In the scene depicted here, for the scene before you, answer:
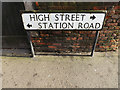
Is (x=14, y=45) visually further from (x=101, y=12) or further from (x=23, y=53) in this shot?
(x=101, y=12)

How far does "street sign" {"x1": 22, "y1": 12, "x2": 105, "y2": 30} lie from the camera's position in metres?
1.83

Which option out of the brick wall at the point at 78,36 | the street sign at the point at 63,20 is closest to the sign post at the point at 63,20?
the street sign at the point at 63,20

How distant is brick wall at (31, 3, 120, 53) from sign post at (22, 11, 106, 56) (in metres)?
0.21

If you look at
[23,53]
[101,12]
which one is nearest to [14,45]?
[23,53]

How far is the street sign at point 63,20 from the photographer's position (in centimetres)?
183

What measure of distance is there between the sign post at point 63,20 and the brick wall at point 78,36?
0.70ft

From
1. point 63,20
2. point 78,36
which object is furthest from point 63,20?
point 78,36

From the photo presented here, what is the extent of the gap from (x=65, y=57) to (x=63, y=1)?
1.12 meters

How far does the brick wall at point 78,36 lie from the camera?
196 centimetres

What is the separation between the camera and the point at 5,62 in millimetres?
2414

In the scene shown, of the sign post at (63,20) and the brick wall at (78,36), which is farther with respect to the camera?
the brick wall at (78,36)

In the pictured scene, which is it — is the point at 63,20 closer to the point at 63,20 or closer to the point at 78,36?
the point at 63,20

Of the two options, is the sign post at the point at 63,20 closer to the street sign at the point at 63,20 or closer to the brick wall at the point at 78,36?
the street sign at the point at 63,20

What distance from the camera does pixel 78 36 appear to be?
2.30 metres
